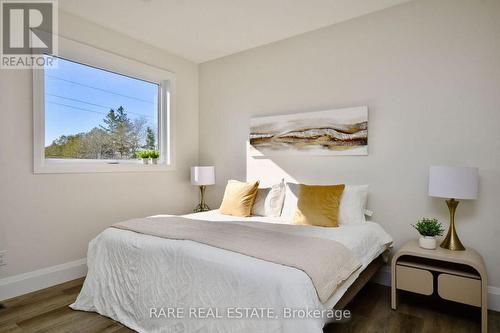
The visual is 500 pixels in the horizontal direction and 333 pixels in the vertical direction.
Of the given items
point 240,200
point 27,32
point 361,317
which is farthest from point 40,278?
point 361,317

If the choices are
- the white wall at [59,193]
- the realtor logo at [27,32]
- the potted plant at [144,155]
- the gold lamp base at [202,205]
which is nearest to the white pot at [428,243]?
the gold lamp base at [202,205]

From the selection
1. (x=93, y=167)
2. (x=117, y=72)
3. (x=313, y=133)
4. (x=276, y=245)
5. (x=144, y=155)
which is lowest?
(x=276, y=245)

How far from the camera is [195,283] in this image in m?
1.91

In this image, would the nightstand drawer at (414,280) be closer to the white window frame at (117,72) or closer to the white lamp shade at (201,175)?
the white lamp shade at (201,175)

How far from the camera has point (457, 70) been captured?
103 inches

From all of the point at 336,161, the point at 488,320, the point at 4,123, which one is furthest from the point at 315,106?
the point at 4,123

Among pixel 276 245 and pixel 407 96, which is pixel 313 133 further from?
pixel 276 245

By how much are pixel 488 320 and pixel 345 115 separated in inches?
81.5

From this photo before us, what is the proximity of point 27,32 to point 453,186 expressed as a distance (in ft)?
12.7

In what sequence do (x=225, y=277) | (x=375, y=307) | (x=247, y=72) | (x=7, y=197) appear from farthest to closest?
(x=247, y=72), (x=7, y=197), (x=375, y=307), (x=225, y=277)

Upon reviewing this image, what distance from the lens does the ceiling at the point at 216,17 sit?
2.84 m

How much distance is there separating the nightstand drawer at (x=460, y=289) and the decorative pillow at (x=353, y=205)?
79 centimetres

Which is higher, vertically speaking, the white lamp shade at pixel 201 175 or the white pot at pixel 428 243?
the white lamp shade at pixel 201 175

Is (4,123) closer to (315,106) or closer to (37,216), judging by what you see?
(37,216)
